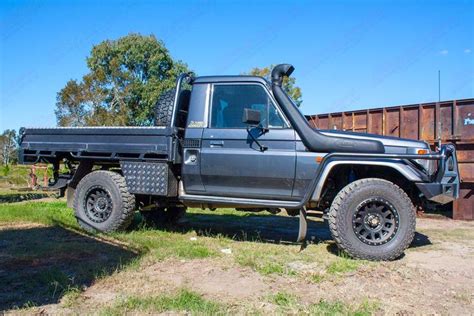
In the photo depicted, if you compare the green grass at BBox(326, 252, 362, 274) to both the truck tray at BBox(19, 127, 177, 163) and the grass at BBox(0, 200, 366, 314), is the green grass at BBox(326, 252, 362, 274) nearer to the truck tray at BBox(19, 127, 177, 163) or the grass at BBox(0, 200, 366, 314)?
the grass at BBox(0, 200, 366, 314)

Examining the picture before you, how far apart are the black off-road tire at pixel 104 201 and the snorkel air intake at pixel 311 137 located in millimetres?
2665

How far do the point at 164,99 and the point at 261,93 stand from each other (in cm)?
168

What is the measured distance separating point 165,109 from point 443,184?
3.99 m

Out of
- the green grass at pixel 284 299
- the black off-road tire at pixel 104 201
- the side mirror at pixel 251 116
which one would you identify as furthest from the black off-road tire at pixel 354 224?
the black off-road tire at pixel 104 201

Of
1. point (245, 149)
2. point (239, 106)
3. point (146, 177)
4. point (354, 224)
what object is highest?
point (239, 106)

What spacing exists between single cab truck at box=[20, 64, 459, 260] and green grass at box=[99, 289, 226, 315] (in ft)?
7.64

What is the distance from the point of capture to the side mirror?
563cm

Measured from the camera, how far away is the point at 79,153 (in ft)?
23.0

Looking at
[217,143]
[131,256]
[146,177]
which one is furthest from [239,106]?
[131,256]

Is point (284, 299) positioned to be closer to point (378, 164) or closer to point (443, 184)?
point (378, 164)

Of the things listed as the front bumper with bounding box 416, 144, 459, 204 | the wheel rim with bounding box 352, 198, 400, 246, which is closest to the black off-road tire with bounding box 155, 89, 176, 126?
the wheel rim with bounding box 352, 198, 400, 246

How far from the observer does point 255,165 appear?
5.99 metres

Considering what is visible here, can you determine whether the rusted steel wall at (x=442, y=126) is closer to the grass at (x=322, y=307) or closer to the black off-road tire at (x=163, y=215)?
the black off-road tire at (x=163, y=215)

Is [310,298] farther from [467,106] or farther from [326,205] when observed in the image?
[467,106]
